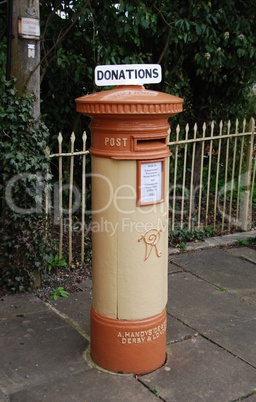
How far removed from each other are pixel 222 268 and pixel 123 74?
296 cm

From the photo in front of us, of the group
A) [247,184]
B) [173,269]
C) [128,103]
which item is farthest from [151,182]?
[247,184]

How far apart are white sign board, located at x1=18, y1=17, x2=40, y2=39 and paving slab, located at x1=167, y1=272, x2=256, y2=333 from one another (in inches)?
106

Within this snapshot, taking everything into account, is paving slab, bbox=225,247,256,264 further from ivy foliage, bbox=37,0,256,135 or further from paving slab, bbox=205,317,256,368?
ivy foliage, bbox=37,0,256,135

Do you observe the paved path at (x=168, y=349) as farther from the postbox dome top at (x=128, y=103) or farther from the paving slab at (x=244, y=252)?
the postbox dome top at (x=128, y=103)

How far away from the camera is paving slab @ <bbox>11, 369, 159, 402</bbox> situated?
122 inches

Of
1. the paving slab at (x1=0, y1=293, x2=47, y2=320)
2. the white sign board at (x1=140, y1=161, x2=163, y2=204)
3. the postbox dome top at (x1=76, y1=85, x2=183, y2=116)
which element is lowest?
the paving slab at (x1=0, y1=293, x2=47, y2=320)

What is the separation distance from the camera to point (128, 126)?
3.06 metres

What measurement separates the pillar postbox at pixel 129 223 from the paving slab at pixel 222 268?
169 centimetres

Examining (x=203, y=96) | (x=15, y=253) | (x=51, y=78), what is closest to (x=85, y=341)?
(x=15, y=253)

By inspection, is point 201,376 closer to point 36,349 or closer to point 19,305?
point 36,349

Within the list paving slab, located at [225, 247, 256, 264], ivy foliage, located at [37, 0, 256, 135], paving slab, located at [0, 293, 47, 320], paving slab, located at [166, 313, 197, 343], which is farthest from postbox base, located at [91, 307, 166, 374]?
ivy foliage, located at [37, 0, 256, 135]

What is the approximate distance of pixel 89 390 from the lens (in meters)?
3.18

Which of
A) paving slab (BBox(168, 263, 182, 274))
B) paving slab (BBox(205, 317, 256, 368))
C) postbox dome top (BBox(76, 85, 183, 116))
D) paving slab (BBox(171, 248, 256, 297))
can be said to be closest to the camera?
postbox dome top (BBox(76, 85, 183, 116))

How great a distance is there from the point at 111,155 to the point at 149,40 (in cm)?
376
